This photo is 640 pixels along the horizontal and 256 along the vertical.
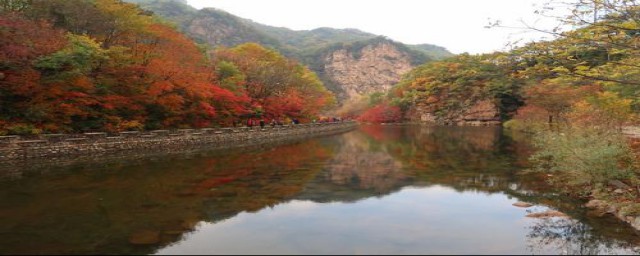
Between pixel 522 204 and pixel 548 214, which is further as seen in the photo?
pixel 522 204

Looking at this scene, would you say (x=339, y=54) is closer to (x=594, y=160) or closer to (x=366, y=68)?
(x=366, y=68)

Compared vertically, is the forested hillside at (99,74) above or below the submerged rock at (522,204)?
above

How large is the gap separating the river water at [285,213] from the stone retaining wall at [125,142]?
221 centimetres

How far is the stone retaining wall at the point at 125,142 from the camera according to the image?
823 inches

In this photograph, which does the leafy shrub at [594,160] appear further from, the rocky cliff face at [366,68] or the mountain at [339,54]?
the rocky cliff face at [366,68]

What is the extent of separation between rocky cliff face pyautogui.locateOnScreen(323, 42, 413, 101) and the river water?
491 feet

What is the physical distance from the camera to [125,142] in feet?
85.9

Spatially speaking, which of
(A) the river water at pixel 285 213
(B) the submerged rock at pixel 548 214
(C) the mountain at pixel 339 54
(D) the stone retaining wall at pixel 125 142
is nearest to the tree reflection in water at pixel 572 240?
(A) the river water at pixel 285 213

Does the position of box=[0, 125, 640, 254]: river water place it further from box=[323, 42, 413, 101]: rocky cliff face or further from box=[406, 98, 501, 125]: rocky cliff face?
box=[323, 42, 413, 101]: rocky cliff face

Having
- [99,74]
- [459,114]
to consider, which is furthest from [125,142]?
[459,114]

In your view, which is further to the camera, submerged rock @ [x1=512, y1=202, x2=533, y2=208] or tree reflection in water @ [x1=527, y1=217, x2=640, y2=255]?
submerged rock @ [x1=512, y1=202, x2=533, y2=208]

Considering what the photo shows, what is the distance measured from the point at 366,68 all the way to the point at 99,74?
155 meters

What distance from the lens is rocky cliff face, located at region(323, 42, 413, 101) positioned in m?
172

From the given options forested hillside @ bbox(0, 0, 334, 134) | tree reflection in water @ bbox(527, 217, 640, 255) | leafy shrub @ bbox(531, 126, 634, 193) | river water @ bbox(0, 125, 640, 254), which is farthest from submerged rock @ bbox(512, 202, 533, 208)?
forested hillside @ bbox(0, 0, 334, 134)
